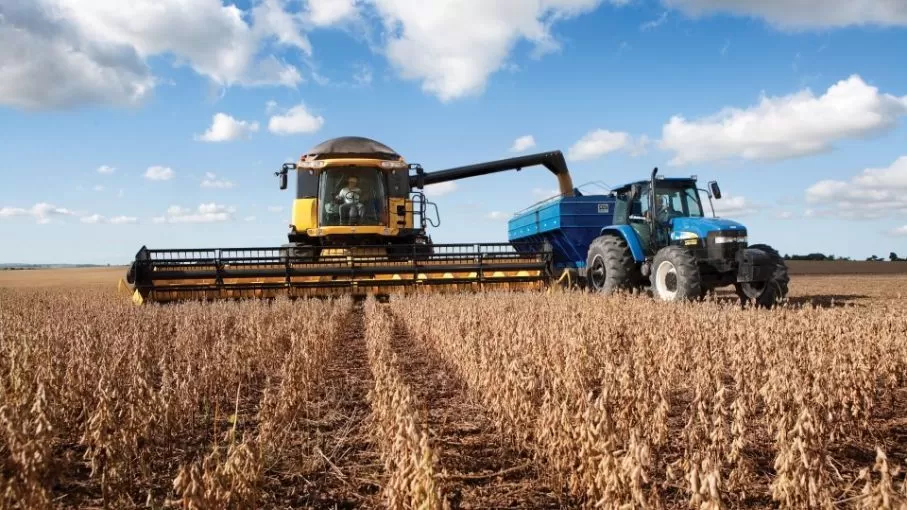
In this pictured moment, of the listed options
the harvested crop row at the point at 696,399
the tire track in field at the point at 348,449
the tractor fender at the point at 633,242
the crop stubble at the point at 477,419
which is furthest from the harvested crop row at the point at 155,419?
the tractor fender at the point at 633,242

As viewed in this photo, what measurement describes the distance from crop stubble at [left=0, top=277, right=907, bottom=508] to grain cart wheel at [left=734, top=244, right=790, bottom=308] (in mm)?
2884

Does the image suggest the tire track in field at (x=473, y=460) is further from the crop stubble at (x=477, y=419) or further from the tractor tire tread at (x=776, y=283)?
the tractor tire tread at (x=776, y=283)

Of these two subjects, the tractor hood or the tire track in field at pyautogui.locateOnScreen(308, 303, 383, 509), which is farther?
the tractor hood

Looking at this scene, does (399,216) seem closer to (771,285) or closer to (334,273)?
(334,273)

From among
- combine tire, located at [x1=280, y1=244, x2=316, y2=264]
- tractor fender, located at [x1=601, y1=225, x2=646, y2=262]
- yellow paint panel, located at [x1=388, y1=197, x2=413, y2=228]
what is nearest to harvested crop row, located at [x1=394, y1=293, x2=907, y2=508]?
tractor fender, located at [x1=601, y1=225, x2=646, y2=262]

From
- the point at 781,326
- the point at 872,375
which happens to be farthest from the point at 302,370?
the point at 781,326

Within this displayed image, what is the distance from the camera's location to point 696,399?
2947mm

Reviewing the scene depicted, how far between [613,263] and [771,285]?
2400 mm

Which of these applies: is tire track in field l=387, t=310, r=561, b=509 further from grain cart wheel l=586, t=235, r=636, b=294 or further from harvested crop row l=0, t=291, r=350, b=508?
grain cart wheel l=586, t=235, r=636, b=294

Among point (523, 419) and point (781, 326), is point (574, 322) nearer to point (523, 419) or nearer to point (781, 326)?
point (781, 326)

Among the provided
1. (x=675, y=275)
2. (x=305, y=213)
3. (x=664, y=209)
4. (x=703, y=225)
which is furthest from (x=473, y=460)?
(x=305, y=213)

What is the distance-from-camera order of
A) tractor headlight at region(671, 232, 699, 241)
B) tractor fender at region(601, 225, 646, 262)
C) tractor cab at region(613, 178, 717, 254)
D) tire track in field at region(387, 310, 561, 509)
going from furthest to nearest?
1. tractor fender at region(601, 225, 646, 262)
2. tractor cab at region(613, 178, 717, 254)
3. tractor headlight at region(671, 232, 699, 241)
4. tire track in field at region(387, 310, 561, 509)

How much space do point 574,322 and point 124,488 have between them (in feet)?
14.2

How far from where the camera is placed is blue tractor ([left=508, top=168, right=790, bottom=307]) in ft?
30.2
